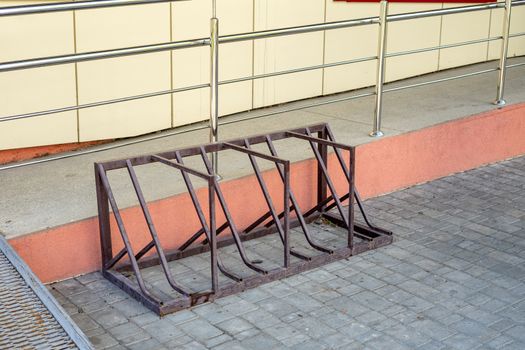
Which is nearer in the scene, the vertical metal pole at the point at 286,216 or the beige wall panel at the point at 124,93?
the vertical metal pole at the point at 286,216

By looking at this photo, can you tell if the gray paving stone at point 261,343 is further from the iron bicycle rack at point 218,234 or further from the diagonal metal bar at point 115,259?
the diagonal metal bar at point 115,259

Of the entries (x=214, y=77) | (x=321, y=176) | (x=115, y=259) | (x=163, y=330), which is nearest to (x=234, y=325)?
(x=163, y=330)

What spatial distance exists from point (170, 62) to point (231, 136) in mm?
864

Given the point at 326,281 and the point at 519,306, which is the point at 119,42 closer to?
the point at 326,281

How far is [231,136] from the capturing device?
718 centimetres

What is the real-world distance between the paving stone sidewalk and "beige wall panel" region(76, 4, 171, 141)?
191 cm

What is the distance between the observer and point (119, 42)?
710cm

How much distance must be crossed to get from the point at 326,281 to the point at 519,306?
45.6 inches

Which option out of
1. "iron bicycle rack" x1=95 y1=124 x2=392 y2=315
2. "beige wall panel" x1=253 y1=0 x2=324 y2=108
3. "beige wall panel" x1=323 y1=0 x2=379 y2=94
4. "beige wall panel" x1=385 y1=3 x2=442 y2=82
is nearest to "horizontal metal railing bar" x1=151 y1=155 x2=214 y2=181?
"iron bicycle rack" x1=95 y1=124 x2=392 y2=315

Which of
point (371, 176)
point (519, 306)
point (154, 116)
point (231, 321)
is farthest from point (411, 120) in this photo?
point (231, 321)

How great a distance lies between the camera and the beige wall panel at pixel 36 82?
21.4ft

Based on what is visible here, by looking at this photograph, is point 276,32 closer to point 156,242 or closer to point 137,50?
point 137,50

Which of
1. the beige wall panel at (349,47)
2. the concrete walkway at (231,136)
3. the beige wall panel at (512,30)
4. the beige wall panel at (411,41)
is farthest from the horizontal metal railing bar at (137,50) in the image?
the beige wall panel at (512,30)

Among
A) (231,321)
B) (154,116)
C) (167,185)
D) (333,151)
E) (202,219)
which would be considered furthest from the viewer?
(154,116)
